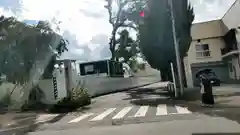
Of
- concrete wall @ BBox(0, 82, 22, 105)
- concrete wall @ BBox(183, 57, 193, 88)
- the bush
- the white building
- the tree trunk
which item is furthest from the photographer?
the tree trunk

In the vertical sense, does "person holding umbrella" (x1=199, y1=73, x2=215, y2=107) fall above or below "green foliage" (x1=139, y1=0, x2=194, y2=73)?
below

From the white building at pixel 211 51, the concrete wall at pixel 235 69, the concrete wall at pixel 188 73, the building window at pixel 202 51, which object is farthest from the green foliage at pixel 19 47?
the building window at pixel 202 51

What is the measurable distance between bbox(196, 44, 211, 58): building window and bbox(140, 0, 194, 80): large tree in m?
10.8

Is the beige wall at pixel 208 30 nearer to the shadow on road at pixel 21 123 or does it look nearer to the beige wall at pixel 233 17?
the beige wall at pixel 233 17

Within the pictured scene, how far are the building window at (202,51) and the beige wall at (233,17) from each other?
3613 mm

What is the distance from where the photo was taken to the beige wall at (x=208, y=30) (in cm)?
3900

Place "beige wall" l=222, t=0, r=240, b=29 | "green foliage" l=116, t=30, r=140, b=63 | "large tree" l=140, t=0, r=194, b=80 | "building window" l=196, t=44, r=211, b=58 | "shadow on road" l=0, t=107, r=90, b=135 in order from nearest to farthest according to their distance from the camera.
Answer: "shadow on road" l=0, t=107, r=90, b=135 < "large tree" l=140, t=0, r=194, b=80 < "beige wall" l=222, t=0, r=240, b=29 < "building window" l=196, t=44, r=211, b=58 < "green foliage" l=116, t=30, r=140, b=63

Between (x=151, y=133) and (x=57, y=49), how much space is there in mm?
14992

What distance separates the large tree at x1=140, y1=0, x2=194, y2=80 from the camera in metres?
27.7

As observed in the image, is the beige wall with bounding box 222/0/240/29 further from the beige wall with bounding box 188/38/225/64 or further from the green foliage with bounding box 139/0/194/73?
the green foliage with bounding box 139/0/194/73

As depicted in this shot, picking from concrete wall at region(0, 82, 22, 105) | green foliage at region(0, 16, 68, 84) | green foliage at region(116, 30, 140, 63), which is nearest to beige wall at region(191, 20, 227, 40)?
green foliage at region(116, 30, 140, 63)

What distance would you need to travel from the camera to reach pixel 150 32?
29.5 m

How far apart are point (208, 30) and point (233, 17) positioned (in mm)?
4394

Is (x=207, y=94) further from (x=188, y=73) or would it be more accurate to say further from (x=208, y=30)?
(x=208, y=30)
